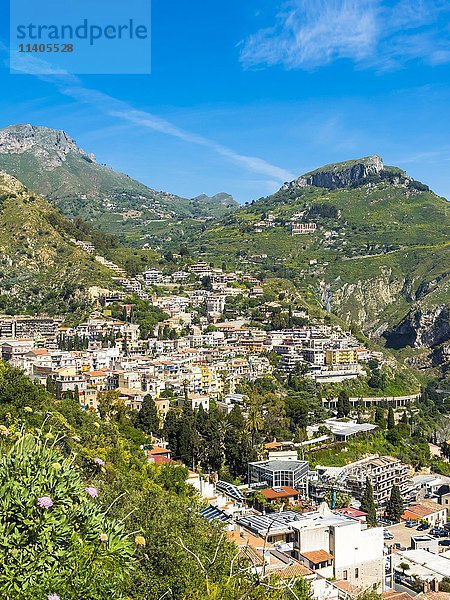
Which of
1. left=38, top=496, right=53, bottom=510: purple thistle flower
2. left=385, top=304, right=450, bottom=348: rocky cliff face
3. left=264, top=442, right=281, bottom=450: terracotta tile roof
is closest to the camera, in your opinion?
left=38, top=496, right=53, bottom=510: purple thistle flower

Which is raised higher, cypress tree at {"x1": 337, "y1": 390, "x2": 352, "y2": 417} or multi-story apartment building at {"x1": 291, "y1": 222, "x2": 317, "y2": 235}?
multi-story apartment building at {"x1": 291, "y1": 222, "x2": 317, "y2": 235}

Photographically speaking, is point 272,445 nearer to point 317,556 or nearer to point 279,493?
point 279,493

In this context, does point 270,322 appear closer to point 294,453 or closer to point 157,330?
point 157,330

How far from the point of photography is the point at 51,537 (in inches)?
237

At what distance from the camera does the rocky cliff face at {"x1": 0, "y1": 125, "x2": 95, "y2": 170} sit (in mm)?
162125

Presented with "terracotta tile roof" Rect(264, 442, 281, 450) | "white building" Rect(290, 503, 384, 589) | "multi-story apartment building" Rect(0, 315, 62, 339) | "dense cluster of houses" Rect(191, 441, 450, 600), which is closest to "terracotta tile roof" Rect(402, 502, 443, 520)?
"dense cluster of houses" Rect(191, 441, 450, 600)

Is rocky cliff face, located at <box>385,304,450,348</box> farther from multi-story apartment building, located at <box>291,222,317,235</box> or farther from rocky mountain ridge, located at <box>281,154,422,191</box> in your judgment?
rocky mountain ridge, located at <box>281,154,422,191</box>

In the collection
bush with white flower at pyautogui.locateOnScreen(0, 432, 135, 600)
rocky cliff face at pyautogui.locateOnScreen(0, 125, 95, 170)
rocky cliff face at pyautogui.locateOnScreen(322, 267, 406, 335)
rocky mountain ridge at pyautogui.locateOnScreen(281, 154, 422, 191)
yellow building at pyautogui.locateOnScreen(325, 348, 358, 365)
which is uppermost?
rocky cliff face at pyautogui.locateOnScreen(0, 125, 95, 170)

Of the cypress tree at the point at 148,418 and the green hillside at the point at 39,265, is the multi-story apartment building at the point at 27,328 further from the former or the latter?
the cypress tree at the point at 148,418

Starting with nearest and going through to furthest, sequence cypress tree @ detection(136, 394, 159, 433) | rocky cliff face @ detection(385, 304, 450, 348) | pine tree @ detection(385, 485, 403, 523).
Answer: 1. pine tree @ detection(385, 485, 403, 523)
2. cypress tree @ detection(136, 394, 159, 433)
3. rocky cliff face @ detection(385, 304, 450, 348)

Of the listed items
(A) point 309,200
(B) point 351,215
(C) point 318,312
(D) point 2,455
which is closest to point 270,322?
(C) point 318,312

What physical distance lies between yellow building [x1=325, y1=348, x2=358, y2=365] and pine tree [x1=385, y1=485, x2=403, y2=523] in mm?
19075

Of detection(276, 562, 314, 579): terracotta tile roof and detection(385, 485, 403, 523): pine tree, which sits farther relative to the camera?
detection(385, 485, 403, 523): pine tree

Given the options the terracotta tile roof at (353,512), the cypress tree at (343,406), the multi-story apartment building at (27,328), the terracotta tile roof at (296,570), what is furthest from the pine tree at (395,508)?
the multi-story apartment building at (27,328)
